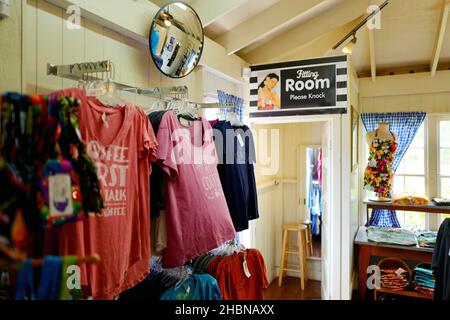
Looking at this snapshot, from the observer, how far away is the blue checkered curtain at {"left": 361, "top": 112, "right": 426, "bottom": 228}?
362 centimetres

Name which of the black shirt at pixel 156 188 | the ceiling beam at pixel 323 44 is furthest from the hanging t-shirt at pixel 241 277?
the ceiling beam at pixel 323 44

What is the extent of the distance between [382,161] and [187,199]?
3018mm

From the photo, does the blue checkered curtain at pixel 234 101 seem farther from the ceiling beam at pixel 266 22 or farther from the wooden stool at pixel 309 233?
the wooden stool at pixel 309 233

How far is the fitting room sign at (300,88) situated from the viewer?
8.81 ft

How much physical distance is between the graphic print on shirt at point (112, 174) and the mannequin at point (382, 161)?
10.7 ft

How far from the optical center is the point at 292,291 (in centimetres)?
366

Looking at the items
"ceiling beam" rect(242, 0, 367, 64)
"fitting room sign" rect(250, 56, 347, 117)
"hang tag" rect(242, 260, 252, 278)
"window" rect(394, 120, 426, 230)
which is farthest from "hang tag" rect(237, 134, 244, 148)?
"window" rect(394, 120, 426, 230)

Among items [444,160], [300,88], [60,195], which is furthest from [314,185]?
[60,195]

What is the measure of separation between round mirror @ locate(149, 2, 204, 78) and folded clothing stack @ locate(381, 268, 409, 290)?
8.85ft

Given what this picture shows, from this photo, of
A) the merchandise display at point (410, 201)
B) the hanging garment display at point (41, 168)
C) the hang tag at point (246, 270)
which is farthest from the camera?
the merchandise display at point (410, 201)

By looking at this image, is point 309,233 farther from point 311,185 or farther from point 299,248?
point 311,185

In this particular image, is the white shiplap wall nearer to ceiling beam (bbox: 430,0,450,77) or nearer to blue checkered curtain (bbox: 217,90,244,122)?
blue checkered curtain (bbox: 217,90,244,122)
